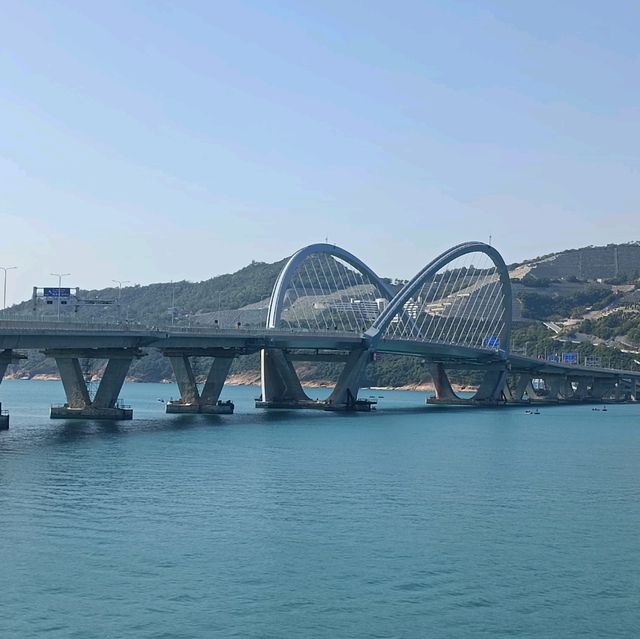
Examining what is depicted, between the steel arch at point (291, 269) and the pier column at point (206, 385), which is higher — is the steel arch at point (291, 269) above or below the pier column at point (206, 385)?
above

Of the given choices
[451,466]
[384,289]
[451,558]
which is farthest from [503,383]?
A: [451,558]

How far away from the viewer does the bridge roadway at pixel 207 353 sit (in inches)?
3686

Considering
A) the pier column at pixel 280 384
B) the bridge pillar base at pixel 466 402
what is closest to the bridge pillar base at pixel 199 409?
the pier column at pixel 280 384

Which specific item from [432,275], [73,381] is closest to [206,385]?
[73,381]

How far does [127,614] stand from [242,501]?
20.7 metres

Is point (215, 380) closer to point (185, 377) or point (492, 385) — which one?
point (185, 377)

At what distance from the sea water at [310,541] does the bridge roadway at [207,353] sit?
1031 cm

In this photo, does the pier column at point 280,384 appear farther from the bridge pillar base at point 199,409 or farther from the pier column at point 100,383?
the pier column at point 100,383

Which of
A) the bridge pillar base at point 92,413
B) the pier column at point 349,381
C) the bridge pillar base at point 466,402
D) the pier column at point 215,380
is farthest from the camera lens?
the bridge pillar base at point 466,402

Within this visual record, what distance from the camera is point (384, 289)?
16412cm

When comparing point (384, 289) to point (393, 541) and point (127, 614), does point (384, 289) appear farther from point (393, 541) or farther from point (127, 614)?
point (127, 614)

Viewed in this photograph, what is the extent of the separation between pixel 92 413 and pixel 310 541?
60685mm

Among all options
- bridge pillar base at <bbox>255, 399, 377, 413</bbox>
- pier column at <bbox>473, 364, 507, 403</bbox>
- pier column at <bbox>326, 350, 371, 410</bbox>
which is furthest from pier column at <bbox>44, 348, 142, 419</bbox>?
pier column at <bbox>473, 364, 507, 403</bbox>

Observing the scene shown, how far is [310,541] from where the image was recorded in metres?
47.1
